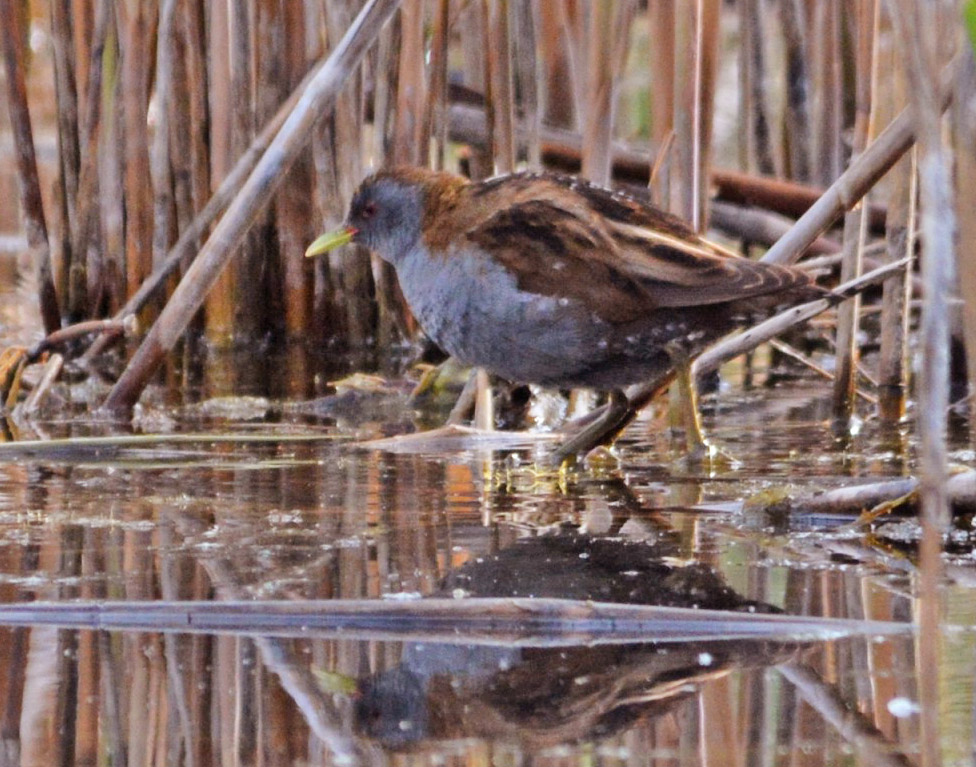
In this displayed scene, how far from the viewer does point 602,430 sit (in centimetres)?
404

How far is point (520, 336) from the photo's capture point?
374 centimetres

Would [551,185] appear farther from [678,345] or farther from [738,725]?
[738,725]

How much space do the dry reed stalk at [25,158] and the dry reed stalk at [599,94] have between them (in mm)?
1857

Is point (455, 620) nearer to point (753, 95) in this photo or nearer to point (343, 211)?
point (343, 211)

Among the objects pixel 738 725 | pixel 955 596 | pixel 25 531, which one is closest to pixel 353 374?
pixel 25 531

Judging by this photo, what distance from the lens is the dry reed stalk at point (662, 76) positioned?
4277 millimetres

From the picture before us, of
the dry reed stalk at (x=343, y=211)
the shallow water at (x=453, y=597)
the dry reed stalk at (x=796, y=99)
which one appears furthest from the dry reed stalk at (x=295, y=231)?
the dry reed stalk at (x=796, y=99)

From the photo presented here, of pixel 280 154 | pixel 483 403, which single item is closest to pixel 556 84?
pixel 483 403

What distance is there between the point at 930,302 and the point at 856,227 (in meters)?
2.68

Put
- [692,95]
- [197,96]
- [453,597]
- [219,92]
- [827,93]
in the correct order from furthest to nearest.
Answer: [827,93] → [197,96] → [219,92] → [692,95] → [453,597]

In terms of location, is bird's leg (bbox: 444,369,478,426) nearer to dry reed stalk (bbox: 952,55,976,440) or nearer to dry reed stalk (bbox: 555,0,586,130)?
dry reed stalk (bbox: 555,0,586,130)

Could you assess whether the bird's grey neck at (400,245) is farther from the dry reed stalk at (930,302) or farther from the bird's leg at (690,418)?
the dry reed stalk at (930,302)

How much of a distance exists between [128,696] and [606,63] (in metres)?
2.62

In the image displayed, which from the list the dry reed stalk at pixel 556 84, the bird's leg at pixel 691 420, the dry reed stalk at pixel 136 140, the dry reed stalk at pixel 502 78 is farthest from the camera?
the dry reed stalk at pixel 556 84
